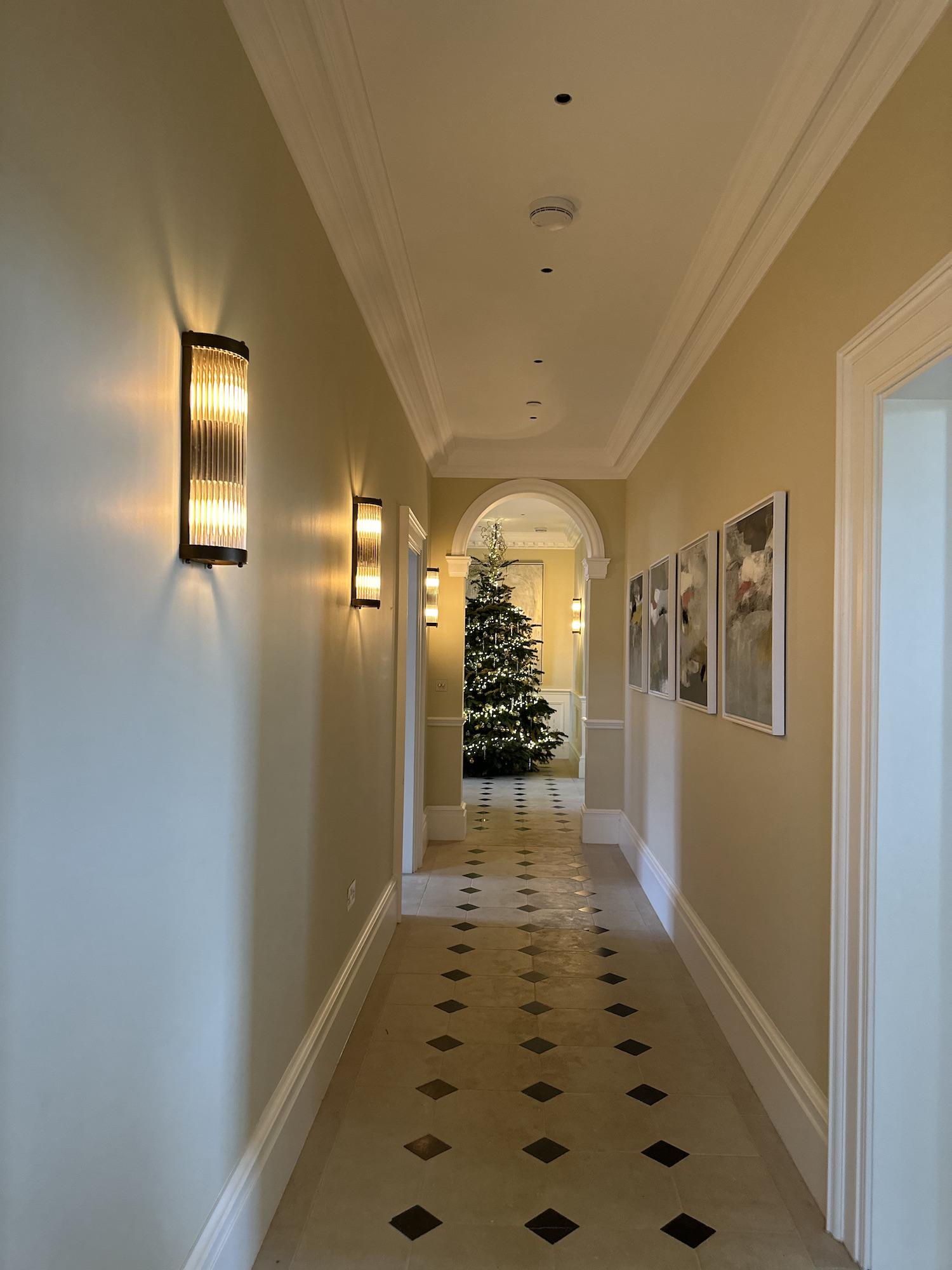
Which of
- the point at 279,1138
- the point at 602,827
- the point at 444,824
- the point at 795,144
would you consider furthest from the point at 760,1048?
the point at 444,824

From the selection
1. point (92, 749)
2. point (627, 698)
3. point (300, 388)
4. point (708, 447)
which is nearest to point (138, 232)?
point (92, 749)

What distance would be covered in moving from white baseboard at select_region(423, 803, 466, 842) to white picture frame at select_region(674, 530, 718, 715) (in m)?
3.13

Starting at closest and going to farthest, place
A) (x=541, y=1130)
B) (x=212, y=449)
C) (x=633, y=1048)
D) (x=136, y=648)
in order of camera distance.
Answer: (x=136, y=648)
(x=212, y=449)
(x=541, y=1130)
(x=633, y=1048)

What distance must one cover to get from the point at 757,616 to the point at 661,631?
6.65ft

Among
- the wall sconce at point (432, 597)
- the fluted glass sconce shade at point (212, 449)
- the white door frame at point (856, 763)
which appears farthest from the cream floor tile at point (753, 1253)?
the wall sconce at point (432, 597)

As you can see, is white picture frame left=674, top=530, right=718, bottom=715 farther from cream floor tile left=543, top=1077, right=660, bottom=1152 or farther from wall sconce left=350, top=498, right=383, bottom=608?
cream floor tile left=543, top=1077, right=660, bottom=1152

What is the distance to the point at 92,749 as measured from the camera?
4.24 feet

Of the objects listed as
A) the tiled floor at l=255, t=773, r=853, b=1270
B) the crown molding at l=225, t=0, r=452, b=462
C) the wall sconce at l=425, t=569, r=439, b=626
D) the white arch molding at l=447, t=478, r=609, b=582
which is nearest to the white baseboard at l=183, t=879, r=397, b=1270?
the tiled floor at l=255, t=773, r=853, b=1270

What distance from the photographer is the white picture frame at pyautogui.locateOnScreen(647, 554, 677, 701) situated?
4.85 m

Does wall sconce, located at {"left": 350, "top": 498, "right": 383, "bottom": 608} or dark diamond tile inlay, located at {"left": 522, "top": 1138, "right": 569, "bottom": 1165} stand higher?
wall sconce, located at {"left": 350, "top": 498, "right": 383, "bottom": 608}

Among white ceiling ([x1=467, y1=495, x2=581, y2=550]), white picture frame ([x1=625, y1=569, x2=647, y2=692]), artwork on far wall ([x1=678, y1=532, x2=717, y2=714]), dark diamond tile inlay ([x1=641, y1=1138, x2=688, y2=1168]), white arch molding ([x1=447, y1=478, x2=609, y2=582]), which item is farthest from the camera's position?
white ceiling ([x1=467, y1=495, x2=581, y2=550])

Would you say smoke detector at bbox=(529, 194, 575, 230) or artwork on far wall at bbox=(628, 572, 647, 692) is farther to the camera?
artwork on far wall at bbox=(628, 572, 647, 692)

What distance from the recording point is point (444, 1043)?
3484 mm

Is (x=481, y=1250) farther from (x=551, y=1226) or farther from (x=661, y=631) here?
(x=661, y=631)
